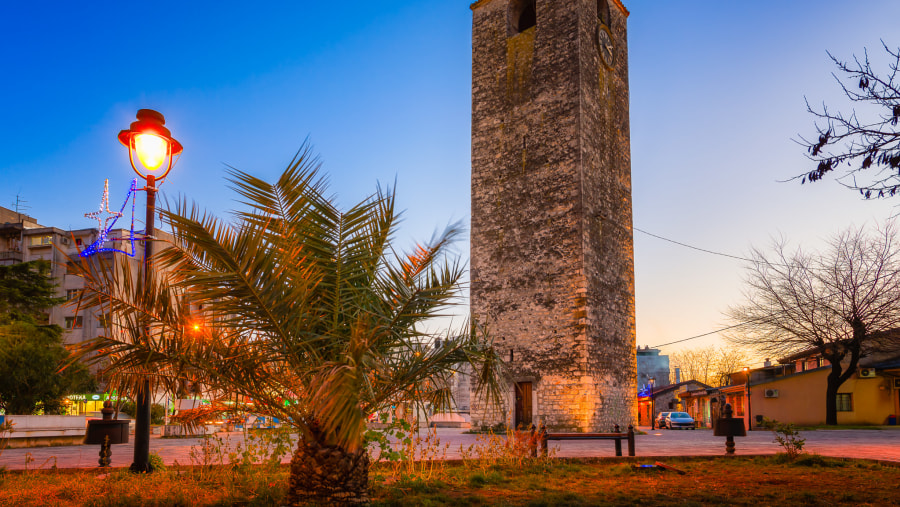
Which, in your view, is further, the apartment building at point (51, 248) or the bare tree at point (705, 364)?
the bare tree at point (705, 364)

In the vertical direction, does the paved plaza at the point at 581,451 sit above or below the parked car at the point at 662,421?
above

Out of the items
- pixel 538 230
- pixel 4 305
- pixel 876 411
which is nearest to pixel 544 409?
pixel 538 230

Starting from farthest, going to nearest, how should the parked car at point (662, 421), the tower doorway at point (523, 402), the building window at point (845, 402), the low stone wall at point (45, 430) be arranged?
the parked car at point (662, 421) < the building window at point (845, 402) < the tower doorway at point (523, 402) < the low stone wall at point (45, 430)

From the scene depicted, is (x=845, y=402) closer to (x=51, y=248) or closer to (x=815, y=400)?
(x=815, y=400)

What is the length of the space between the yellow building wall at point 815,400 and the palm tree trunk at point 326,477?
3281 cm

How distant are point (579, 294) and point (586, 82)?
7799mm

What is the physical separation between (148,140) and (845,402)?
35.3 m

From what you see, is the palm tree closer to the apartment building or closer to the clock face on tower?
the clock face on tower

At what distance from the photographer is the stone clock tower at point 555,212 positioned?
2308 centimetres

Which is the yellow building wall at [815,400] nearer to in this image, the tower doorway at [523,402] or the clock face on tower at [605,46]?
the tower doorway at [523,402]

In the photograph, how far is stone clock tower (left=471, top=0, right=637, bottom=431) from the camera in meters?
23.1

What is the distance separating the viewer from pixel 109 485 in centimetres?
724

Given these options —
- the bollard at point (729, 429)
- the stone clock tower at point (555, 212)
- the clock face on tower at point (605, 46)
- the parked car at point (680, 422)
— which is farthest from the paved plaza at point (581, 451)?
the parked car at point (680, 422)

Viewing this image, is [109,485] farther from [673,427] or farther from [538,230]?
[673,427]
